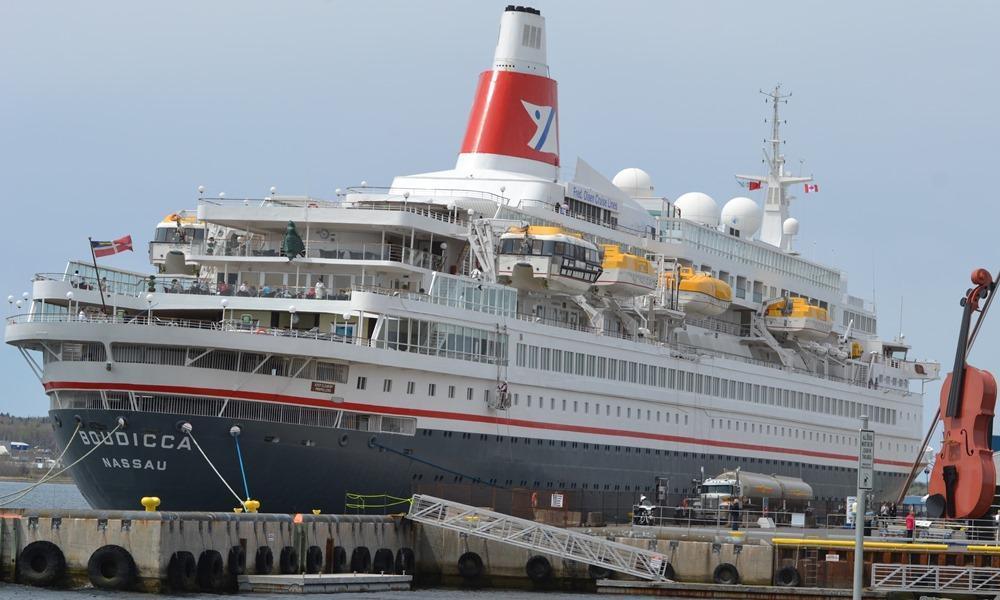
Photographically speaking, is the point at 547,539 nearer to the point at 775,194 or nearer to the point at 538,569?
the point at 538,569

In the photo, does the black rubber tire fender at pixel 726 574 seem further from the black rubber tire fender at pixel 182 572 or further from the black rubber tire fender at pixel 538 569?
the black rubber tire fender at pixel 182 572

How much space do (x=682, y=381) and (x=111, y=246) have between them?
88.5ft

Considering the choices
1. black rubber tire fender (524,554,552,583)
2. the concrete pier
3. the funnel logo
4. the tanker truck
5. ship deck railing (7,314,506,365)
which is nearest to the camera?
the concrete pier

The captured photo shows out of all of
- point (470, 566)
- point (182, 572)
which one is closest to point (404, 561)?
point (470, 566)

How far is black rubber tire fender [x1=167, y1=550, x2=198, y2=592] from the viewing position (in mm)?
42750

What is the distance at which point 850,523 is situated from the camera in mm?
68188

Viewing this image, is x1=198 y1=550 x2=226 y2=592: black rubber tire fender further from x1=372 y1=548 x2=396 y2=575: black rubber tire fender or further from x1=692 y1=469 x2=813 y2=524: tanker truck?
x1=692 y1=469 x2=813 y2=524: tanker truck

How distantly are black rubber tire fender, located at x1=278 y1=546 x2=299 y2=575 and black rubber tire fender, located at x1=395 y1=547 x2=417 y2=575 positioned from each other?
4.32m

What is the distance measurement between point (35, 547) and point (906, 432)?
2413 inches

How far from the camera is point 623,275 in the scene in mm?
66875

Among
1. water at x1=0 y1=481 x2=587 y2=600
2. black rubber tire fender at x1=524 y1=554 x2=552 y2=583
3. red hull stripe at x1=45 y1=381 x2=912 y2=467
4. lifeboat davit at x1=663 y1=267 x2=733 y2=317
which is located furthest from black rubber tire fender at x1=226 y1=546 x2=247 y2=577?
lifeboat davit at x1=663 y1=267 x2=733 y2=317

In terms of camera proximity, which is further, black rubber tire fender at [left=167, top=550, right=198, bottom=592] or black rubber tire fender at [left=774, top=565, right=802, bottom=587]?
black rubber tire fender at [left=774, top=565, right=802, bottom=587]

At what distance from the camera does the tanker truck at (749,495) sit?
2665 inches

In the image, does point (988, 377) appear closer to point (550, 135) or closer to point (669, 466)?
point (669, 466)
